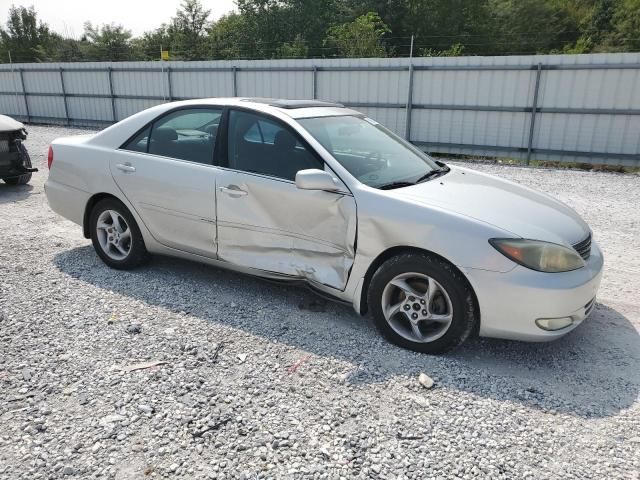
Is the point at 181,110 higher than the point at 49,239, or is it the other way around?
the point at 181,110

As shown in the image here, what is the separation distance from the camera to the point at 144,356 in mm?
3344

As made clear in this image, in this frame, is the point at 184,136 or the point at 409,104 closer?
the point at 184,136

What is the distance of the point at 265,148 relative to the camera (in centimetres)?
395

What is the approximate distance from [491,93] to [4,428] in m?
11.6

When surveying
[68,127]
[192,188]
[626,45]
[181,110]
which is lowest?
[68,127]

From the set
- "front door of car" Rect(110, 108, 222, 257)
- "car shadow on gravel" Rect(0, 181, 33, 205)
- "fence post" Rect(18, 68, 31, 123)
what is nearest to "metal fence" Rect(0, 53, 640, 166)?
"car shadow on gravel" Rect(0, 181, 33, 205)

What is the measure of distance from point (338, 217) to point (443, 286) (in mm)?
852

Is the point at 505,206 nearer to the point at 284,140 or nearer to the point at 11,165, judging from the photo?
the point at 284,140

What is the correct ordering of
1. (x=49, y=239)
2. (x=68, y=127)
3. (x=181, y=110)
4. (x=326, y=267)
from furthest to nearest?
1. (x=68, y=127)
2. (x=49, y=239)
3. (x=181, y=110)
4. (x=326, y=267)

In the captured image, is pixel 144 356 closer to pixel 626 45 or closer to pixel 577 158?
pixel 577 158

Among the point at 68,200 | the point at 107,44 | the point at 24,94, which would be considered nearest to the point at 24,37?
the point at 107,44

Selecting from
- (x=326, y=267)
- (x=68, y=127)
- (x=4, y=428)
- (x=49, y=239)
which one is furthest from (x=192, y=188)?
(x=68, y=127)

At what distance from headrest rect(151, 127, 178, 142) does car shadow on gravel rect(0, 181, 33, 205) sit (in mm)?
4360

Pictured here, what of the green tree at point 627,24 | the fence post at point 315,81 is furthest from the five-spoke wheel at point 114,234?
the green tree at point 627,24
